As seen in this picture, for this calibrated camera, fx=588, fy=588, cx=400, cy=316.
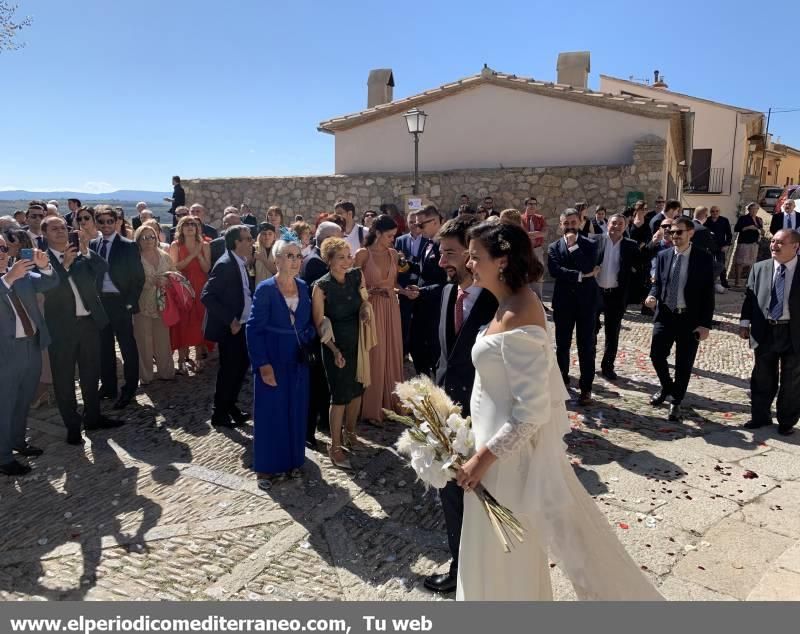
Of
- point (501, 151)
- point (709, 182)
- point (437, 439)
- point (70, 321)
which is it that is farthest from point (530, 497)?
point (709, 182)

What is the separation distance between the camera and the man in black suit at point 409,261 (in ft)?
23.0

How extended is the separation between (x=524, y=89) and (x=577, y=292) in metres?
10.8

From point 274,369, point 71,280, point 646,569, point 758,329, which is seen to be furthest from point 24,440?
point 758,329

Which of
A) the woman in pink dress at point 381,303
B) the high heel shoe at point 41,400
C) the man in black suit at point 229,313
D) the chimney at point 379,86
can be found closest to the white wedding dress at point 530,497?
the woman in pink dress at point 381,303

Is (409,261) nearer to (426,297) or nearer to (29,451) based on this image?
(426,297)

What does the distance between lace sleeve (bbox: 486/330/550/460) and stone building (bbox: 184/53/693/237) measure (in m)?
13.2

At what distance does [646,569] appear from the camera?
3.61 metres

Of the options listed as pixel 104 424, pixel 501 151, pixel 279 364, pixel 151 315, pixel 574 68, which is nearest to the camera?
pixel 279 364

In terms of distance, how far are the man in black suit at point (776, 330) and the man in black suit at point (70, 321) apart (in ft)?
21.5

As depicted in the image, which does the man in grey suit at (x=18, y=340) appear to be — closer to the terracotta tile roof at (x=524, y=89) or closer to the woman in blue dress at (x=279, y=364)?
the woman in blue dress at (x=279, y=364)

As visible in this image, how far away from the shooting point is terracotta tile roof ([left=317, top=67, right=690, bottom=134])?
14254 mm

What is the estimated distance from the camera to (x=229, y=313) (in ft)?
19.7

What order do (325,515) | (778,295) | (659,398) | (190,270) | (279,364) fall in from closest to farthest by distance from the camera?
(325,515), (279,364), (778,295), (659,398), (190,270)

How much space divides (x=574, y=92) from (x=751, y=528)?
1327 cm
